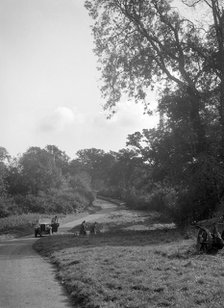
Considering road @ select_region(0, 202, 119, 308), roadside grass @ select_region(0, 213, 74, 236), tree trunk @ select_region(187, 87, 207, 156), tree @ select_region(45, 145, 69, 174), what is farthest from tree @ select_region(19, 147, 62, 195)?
tree @ select_region(45, 145, 69, 174)

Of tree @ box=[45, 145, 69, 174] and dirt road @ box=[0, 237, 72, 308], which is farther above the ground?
tree @ box=[45, 145, 69, 174]

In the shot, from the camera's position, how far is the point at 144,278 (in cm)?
1204

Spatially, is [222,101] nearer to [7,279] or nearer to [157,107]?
[157,107]

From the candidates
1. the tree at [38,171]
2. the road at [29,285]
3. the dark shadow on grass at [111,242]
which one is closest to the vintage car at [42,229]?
the dark shadow on grass at [111,242]

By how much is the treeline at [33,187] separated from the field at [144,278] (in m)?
37.1

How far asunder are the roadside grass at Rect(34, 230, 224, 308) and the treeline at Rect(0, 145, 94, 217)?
3724 centimetres

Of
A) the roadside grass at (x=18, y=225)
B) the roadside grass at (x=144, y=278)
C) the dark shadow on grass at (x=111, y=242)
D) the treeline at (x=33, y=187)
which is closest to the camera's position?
the roadside grass at (x=144, y=278)

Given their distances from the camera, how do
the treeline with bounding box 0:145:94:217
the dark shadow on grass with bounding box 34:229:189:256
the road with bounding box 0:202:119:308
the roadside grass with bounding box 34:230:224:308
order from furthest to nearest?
the treeline with bounding box 0:145:94:217 < the dark shadow on grass with bounding box 34:229:189:256 < the road with bounding box 0:202:119:308 < the roadside grass with bounding box 34:230:224:308

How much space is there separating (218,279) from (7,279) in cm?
734

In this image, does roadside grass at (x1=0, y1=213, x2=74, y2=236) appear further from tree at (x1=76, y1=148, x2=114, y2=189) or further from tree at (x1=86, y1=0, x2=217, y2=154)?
tree at (x1=76, y1=148, x2=114, y2=189)

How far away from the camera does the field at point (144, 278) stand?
9.84m

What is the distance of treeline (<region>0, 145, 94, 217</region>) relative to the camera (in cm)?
5595

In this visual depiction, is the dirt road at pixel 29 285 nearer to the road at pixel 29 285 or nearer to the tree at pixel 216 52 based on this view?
the road at pixel 29 285

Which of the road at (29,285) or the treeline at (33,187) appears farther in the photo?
the treeline at (33,187)
